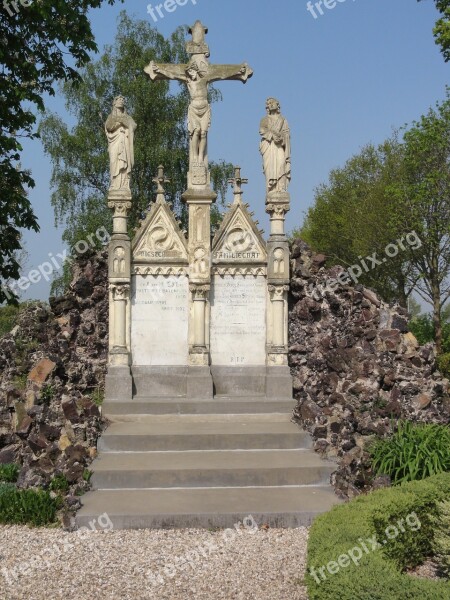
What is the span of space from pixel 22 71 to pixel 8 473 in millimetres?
7411

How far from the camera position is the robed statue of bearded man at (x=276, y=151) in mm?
13211

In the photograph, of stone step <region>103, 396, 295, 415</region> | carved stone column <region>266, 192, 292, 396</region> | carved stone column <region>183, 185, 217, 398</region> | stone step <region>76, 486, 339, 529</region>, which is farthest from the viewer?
carved stone column <region>266, 192, 292, 396</region>

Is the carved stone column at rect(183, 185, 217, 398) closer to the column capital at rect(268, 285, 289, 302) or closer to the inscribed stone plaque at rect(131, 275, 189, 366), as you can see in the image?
the inscribed stone plaque at rect(131, 275, 189, 366)

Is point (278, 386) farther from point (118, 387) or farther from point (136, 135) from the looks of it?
point (136, 135)

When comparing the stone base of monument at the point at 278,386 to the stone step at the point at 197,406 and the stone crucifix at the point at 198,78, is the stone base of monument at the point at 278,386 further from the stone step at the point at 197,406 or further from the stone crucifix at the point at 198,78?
the stone crucifix at the point at 198,78

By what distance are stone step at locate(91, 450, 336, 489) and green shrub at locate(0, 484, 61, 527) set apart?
858 mm

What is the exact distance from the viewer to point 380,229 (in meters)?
30.6

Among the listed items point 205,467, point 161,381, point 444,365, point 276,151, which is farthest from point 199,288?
point 444,365

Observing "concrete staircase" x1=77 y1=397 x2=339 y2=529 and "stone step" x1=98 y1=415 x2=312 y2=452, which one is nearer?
"concrete staircase" x1=77 y1=397 x2=339 y2=529

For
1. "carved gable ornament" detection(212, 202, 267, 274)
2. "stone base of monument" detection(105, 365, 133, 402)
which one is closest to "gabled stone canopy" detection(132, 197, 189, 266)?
"carved gable ornament" detection(212, 202, 267, 274)

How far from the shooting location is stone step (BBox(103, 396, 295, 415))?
12125 mm

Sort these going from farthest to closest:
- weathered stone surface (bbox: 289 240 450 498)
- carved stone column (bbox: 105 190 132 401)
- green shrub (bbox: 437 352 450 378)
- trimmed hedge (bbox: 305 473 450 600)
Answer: green shrub (bbox: 437 352 450 378) → carved stone column (bbox: 105 190 132 401) → weathered stone surface (bbox: 289 240 450 498) → trimmed hedge (bbox: 305 473 450 600)

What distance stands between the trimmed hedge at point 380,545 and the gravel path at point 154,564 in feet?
2.75

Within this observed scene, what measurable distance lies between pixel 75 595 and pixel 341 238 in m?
31.2
